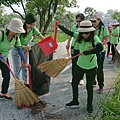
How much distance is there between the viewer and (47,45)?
4.15 meters

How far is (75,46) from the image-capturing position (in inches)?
179

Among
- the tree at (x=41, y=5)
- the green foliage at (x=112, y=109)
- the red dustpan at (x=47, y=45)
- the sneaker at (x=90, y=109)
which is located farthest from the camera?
the tree at (x=41, y=5)

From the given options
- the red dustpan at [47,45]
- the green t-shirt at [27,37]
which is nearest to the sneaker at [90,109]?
the red dustpan at [47,45]

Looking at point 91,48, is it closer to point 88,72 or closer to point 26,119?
point 88,72

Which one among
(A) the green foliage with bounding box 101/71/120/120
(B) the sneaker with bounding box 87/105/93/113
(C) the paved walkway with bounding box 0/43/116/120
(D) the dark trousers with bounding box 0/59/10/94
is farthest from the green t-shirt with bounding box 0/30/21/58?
(A) the green foliage with bounding box 101/71/120/120

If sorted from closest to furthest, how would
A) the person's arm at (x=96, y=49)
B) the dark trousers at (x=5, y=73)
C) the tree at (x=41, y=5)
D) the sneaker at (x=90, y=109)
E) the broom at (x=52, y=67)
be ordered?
1. the person's arm at (x=96, y=49)
2. the sneaker at (x=90, y=109)
3. the broom at (x=52, y=67)
4. the dark trousers at (x=5, y=73)
5. the tree at (x=41, y=5)

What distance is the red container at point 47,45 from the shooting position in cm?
414

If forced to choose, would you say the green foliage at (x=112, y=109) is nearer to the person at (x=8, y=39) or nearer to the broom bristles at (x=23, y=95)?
the broom bristles at (x=23, y=95)

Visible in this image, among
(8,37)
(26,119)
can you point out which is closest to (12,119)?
(26,119)

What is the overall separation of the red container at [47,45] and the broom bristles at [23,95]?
29.8 inches

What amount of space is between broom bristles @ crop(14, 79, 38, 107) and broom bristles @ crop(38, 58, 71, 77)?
458 mm

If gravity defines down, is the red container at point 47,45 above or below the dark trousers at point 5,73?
above

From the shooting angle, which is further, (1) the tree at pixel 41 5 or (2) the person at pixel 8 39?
(1) the tree at pixel 41 5

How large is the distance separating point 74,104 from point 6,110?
1.17m
